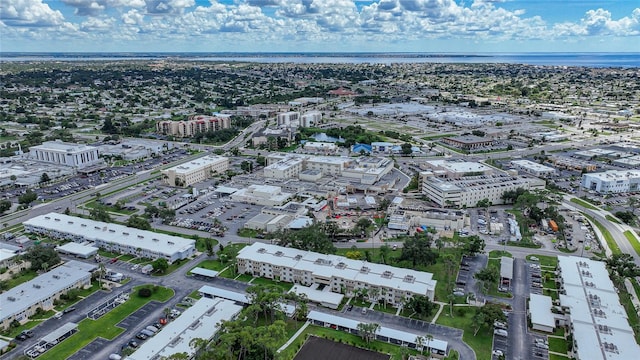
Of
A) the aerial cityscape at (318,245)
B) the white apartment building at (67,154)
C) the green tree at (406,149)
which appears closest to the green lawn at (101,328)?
the aerial cityscape at (318,245)

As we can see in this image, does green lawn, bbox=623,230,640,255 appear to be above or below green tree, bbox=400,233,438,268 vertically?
below

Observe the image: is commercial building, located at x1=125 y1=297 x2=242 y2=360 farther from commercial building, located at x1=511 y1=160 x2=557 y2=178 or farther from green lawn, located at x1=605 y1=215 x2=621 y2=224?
commercial building, located at x1=511 y1=160 x2=557 y2=178

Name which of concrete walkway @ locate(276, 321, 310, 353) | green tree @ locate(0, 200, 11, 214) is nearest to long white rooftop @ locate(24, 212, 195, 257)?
green tree @ locate(0, 200, 11, 214)

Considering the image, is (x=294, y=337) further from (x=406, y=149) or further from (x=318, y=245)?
(x=406, y=149)

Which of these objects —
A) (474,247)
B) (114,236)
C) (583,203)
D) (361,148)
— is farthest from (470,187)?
(114,236)

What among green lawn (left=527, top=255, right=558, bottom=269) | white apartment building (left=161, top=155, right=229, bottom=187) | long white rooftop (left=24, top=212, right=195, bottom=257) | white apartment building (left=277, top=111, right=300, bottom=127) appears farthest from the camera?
white apartment building (left=277, top=111, right=300, bottom=127)

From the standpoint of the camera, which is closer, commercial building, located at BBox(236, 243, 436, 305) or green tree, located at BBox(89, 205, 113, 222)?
commercial building, located at BBox(236, 243, 436, 305)

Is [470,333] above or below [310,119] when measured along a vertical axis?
below
